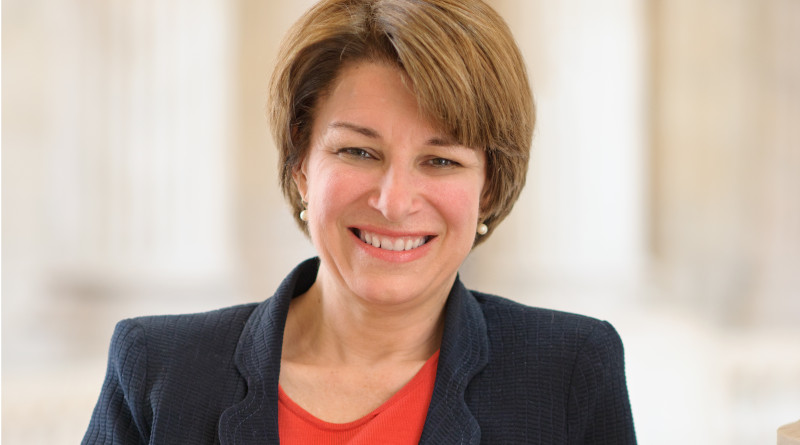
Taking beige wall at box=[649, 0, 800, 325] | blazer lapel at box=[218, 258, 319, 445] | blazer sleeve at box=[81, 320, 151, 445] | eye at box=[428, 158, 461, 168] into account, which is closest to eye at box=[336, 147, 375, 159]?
eye at box=[428, 158, 461, 168]

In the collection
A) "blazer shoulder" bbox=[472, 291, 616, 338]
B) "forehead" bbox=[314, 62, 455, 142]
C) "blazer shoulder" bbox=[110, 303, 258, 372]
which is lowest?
"blazer shoulder" bbox=[110, 303, 258, 372]

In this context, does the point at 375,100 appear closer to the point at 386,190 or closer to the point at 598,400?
the point at 386,190

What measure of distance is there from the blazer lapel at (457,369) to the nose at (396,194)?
301 mm

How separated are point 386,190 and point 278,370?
434 millimetres

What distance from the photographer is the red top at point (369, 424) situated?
1553 millimetres

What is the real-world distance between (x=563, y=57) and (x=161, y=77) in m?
1.86

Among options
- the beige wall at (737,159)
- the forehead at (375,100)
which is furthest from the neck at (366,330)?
the beige wall at (737,159)

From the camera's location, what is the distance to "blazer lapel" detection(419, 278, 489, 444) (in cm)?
152

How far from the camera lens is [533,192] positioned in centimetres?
398

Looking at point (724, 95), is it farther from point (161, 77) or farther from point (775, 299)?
point (161, 77)

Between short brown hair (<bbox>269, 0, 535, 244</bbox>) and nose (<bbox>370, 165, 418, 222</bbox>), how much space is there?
0.37 feet

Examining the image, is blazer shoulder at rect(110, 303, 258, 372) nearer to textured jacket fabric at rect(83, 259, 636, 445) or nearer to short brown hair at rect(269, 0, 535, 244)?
textured jacket fabric at rect(83, 259, 636, 445)

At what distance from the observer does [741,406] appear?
12.3ft

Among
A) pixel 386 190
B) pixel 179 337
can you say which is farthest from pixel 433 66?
pixel 179 337
